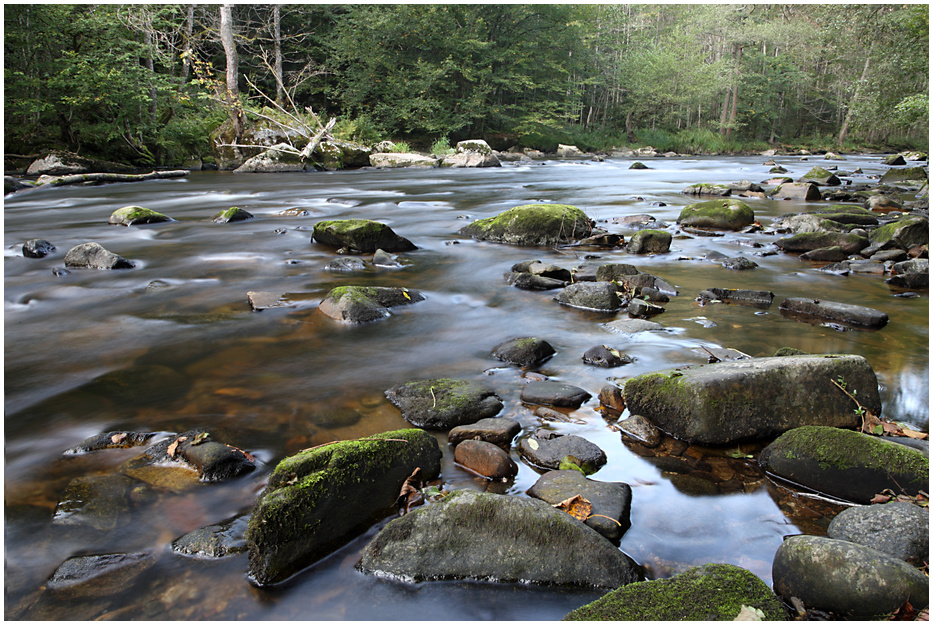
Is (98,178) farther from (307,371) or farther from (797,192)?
(797,192)

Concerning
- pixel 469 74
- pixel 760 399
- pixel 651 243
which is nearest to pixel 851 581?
pixel 760 399

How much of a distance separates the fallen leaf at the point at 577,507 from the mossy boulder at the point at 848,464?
1.16 meters

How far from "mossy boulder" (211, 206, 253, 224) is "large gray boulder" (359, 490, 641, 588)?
404 inches

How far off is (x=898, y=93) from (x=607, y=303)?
1479 centimetres

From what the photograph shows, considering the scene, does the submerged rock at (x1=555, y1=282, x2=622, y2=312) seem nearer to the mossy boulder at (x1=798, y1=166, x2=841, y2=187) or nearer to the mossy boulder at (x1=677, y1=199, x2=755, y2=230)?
the mossy boulder at (x1=677, y1=199, x2=755, y2=230)

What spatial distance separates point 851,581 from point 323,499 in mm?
2046

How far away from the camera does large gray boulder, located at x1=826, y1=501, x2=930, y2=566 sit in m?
2.15

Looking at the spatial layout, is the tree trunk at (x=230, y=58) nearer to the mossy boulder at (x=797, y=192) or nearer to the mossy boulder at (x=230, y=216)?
the mossy boulder at (x=230, y=216)

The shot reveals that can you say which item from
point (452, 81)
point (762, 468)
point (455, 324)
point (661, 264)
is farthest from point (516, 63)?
point (762, 468)

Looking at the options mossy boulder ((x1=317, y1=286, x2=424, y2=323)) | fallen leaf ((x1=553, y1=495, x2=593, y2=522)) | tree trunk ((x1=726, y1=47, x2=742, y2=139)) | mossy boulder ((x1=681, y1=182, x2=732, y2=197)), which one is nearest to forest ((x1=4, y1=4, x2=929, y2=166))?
tree trunk ((x1=726, y1=47, x2=742, y2=139))

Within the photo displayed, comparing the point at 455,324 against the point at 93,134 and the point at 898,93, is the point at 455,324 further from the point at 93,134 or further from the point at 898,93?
the point at 93,134

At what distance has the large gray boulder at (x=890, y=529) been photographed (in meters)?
2.15

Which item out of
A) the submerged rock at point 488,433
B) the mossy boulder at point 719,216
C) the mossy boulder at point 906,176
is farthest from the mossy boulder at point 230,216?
the mossy boulder at point 906,176

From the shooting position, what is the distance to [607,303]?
18.9 feet
